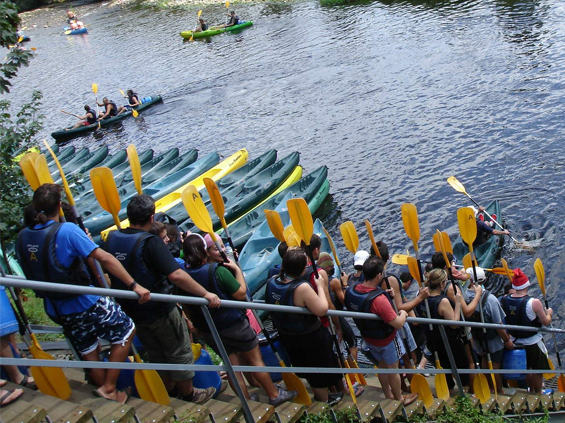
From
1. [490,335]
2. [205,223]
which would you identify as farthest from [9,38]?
[490,335]

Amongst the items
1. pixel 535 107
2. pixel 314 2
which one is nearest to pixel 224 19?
pixel 314 2

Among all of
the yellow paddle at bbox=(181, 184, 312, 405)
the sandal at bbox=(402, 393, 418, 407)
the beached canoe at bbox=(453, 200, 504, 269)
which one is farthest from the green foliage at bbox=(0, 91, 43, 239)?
the beached canoe at bbox=(453, 200, 504, 269)

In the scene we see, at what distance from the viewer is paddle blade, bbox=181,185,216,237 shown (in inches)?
218

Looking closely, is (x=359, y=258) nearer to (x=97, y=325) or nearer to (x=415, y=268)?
(x=415, y=268)

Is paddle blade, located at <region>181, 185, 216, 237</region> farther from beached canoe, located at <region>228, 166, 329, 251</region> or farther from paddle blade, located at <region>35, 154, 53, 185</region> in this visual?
beached canoe, located at <region>228, 166, 329, 251</region>

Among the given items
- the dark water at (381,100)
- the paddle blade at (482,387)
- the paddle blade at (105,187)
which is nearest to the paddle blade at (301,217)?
the paddle blade at (105,187)

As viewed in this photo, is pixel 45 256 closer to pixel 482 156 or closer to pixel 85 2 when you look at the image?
pixel 482 156

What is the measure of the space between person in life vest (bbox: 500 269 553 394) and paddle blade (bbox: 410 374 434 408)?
1629 mm

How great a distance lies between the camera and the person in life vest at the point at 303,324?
16.8 feet

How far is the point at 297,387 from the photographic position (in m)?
5.65

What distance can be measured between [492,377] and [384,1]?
33.6m

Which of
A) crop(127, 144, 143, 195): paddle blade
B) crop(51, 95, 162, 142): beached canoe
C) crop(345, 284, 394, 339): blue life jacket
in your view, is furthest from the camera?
crop(51, 95, 162, 142): beached canoe

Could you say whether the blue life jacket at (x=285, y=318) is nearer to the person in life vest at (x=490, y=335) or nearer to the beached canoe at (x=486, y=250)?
the person in life vest at (x=490, y=335)

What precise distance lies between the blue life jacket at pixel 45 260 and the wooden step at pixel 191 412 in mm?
1285
